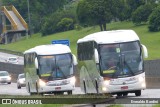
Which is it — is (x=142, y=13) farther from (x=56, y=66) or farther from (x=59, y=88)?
(x=59, y=88)

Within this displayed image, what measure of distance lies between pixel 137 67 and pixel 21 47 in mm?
89898

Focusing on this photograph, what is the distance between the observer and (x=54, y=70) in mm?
38594

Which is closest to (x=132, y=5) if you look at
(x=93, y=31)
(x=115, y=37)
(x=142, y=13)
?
(x=93, y=31)

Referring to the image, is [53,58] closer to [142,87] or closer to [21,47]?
[142,87]

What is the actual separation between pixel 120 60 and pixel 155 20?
6161 centimetres

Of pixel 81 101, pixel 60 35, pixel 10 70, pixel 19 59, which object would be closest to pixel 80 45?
pixel 81 101

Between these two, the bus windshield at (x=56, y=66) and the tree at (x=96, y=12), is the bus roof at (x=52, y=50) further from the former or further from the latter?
the tree at (x=96, y=12)

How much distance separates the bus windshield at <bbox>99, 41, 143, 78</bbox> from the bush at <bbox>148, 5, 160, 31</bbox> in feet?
199

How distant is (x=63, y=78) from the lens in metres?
38.5

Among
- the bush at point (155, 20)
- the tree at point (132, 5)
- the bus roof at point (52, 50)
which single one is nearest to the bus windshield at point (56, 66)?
the bus roof at point (52, 50)

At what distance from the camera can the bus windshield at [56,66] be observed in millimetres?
38531

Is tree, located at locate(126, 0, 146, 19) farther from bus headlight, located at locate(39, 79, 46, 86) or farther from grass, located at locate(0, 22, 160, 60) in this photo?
bus headlight, located at locate(39, 79, 46, 86)

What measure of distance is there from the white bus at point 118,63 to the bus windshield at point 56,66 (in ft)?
23.0

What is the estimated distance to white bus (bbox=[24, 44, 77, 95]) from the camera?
126 feet
